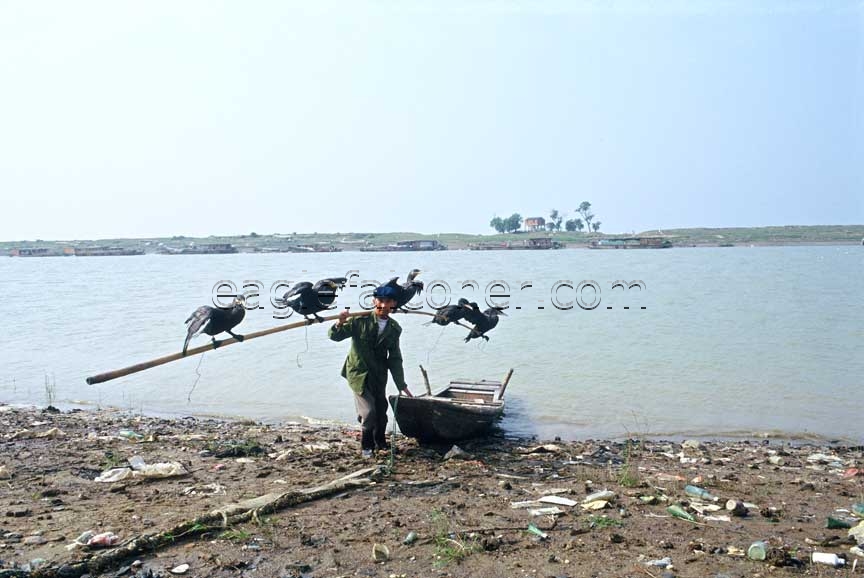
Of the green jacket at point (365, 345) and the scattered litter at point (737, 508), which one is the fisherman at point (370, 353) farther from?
the scattered litter at point (737, 508)

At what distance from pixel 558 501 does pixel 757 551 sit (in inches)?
59.1

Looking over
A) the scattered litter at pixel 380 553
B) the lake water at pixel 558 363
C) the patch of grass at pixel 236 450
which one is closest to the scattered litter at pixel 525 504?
the scattered litter at pixel 380 553

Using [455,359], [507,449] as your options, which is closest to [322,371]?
[455,359]

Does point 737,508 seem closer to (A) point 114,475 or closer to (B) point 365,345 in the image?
(B) point 365,345

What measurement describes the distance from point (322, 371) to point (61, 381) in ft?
16.0

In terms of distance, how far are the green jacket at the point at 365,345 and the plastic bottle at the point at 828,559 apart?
387 centimetres

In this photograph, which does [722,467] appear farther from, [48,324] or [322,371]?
[48,324]

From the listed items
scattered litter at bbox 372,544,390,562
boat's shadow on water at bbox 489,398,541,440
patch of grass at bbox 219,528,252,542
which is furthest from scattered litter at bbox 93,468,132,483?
boat's shadow on water at bbox 489,398,541,440

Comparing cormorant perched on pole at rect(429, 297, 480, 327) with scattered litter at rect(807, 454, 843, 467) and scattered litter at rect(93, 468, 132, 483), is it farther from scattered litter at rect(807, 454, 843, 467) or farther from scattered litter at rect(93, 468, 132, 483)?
scattered litter at rect(807, 454, 843, 467)

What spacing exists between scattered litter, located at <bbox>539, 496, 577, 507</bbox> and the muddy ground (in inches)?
3.3

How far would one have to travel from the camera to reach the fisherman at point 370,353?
6.93m

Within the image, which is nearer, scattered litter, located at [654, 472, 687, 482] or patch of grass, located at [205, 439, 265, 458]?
scattered litter, located at [654, 472, 687, 482]

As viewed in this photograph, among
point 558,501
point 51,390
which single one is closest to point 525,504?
Result: point 558,501

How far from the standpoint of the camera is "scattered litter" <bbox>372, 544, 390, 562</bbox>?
14.4 ft
